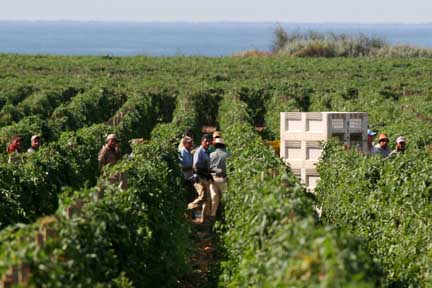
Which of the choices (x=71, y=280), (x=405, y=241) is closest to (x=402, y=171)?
(x=405, y=241)

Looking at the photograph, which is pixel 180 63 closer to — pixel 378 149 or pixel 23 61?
pixel 23 61

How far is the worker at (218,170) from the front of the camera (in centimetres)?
1719

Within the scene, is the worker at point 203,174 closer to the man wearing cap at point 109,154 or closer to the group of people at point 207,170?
the group of people at point 207,170

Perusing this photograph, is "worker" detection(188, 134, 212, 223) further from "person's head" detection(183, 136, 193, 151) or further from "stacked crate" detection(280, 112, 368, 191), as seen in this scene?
"stacked crate" detection(280, 112, 368, 191)

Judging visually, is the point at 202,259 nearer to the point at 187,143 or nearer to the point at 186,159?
the point at 186,159

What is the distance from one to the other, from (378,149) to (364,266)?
32.4 ft

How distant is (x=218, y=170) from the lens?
17281 mm

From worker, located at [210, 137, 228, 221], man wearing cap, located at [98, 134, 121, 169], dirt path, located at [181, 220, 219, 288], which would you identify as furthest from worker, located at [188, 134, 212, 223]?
man wearing cap, located at [98, 134, 121, 169]

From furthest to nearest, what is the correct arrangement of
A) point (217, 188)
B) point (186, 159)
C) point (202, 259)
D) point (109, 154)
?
point (186, 159) < point (217, 188) < point (109, 154) < point (202, 259)

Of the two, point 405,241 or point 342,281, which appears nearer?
point 342,281

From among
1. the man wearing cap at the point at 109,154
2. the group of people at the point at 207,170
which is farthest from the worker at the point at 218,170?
the man wearing cap at the point at 109,154

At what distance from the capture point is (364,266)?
295 inches

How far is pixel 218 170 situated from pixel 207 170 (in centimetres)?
19

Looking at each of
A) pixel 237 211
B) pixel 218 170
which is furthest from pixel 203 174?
pixel 237 211
